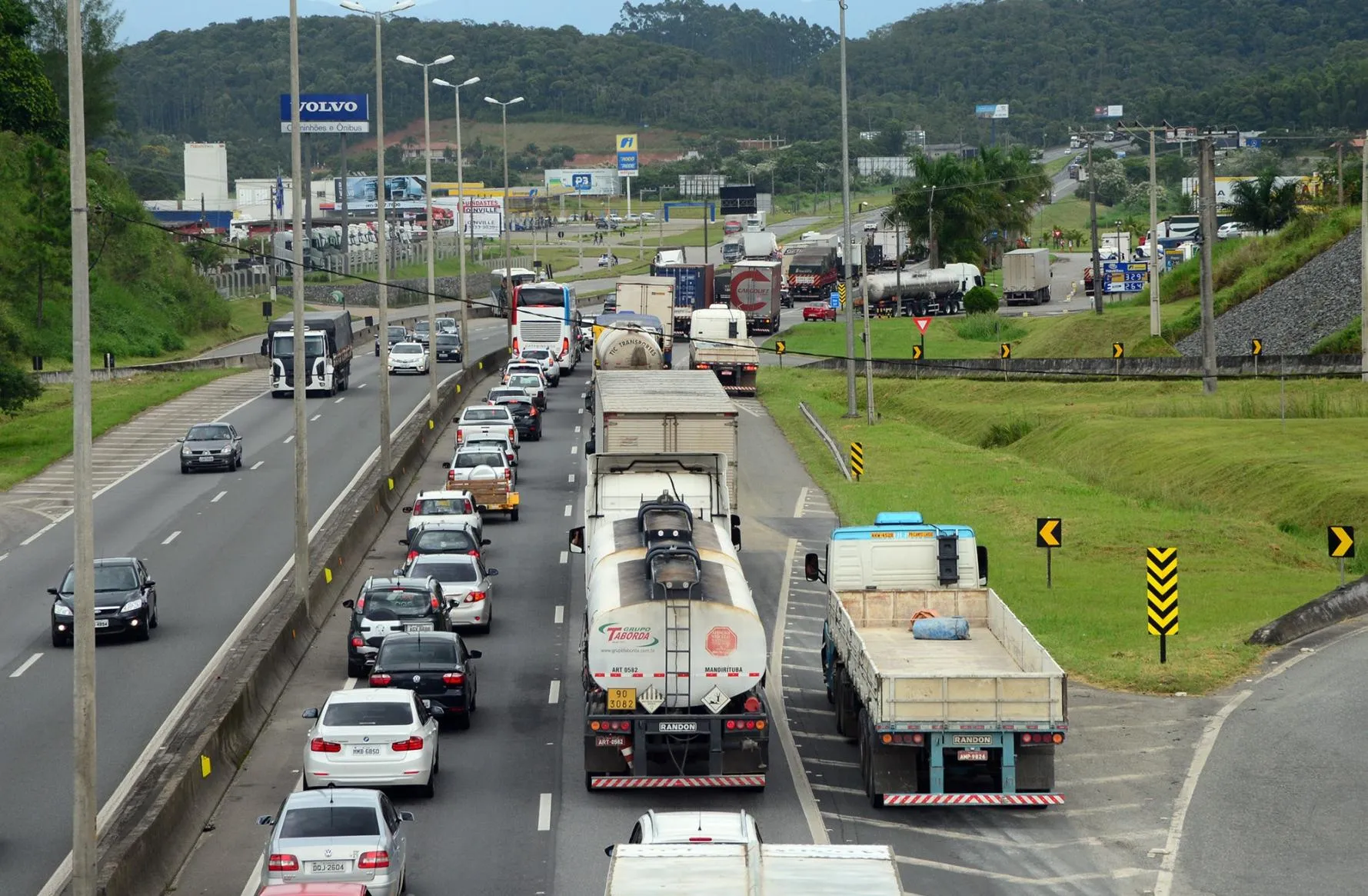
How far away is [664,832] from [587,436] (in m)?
46.2

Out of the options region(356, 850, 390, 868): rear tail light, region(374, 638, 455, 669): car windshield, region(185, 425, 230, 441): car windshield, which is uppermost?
region(185, 425, 230, 441): car windshield

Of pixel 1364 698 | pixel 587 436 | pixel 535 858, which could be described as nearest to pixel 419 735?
pixel 535 858

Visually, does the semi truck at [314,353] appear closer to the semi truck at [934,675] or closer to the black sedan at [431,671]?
the black sedan at [431,671]

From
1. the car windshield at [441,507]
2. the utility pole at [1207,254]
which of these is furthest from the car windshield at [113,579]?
the utility pole at [1207,254]

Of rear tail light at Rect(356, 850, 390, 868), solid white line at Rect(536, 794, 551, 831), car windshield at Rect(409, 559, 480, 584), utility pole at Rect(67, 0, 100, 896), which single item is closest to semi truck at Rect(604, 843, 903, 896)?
rear tail light at Rect(356, 850, 390, 868)

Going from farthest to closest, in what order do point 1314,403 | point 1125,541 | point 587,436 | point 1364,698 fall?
point 587,436 < point 1314,403 < point 1125,541 < point 1364,698

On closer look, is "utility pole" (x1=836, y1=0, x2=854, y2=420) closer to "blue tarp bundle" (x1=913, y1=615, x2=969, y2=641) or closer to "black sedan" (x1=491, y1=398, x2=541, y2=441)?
"black sedan" (x1=491, y1=398, x2=541, y2=441)

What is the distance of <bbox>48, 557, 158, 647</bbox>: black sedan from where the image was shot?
33.8 metres

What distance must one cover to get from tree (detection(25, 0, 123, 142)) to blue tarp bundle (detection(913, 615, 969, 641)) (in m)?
113

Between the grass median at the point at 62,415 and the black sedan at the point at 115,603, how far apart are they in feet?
57.9

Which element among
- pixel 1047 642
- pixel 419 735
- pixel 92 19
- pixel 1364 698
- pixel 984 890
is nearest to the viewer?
pixel 984 890

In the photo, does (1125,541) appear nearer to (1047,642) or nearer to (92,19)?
(1047,642)

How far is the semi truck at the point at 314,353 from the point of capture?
70938mm

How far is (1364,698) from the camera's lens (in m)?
27.6
